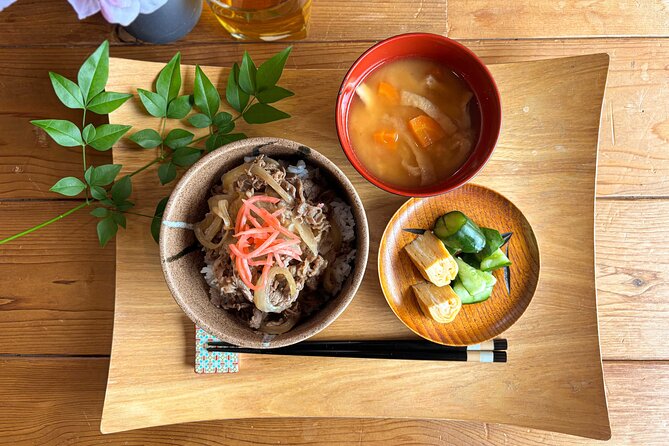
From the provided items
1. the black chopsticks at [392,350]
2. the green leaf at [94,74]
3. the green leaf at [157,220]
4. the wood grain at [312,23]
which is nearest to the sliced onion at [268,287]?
the black chopsticks at [392,350]

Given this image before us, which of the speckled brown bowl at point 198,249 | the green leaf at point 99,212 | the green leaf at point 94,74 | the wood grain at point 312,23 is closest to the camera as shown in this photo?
the speckled brown bowl at point 198,249

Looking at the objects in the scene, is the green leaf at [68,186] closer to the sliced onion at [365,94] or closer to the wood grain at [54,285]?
the wood grain at [54,285]

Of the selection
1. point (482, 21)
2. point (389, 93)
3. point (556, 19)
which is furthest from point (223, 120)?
point (556, 19)

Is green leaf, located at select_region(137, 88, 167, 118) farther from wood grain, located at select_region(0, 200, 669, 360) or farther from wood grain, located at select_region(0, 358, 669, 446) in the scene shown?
wood grain, located at select_region(0, 358, 669, 446)

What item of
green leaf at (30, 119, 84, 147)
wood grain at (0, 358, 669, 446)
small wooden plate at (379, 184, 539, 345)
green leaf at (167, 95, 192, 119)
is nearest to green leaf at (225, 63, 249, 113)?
green leaf at (167, 95, 192, 119)

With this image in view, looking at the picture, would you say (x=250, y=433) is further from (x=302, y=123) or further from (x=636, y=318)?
(x=636, y=318)

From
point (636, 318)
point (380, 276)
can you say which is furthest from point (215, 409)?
point (636, 318)
